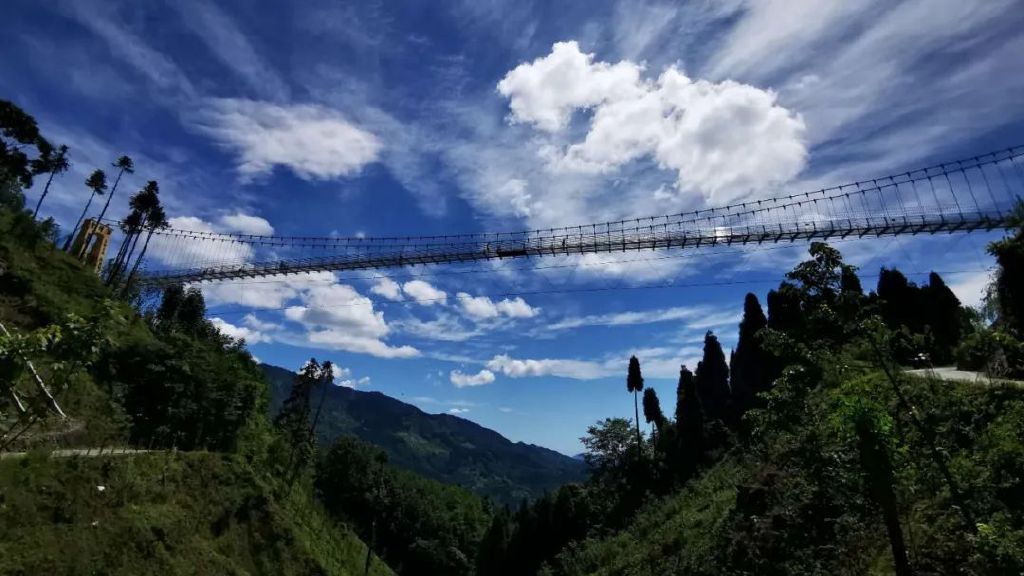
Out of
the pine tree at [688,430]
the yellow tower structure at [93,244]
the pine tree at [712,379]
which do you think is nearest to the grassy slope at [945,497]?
the pine tree at [688,430]

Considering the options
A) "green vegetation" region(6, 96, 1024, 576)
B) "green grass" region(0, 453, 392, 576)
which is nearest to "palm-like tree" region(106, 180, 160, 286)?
"green vegetation" region(6, 96, 1024, 576)

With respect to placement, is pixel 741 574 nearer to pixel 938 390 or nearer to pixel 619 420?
pixel 938 390

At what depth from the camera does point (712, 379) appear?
67.6m

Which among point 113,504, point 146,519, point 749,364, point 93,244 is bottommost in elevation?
point 146,519

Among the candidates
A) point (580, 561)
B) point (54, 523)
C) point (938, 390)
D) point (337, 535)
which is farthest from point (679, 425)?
point (54, 523)

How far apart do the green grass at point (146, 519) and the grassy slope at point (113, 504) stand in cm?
5

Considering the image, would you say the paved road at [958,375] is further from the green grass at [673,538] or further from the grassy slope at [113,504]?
the grassy slope at [113,504]

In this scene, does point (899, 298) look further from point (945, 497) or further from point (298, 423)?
point (298, 423)

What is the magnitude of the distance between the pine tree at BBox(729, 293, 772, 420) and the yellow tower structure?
82534mm

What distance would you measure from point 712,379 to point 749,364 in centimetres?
1058

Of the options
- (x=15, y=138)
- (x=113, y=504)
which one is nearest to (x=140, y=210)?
(x=15, y=138)

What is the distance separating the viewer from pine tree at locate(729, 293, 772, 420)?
182ft

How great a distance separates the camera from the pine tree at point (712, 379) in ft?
215

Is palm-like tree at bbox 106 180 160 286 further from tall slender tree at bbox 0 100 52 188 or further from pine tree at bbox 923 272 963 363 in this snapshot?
pine tree at bbox 923 272 963 363
